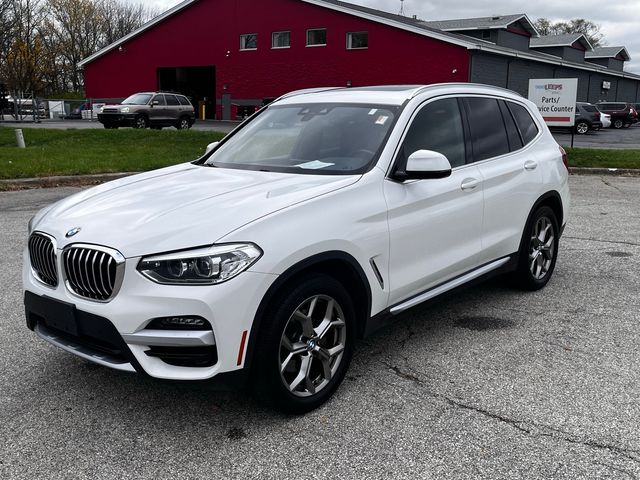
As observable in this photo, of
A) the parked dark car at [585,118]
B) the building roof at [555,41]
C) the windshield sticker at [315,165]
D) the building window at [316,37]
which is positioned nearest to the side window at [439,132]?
the windshield sticker at [315,165]

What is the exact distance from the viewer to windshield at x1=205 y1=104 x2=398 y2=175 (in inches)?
161

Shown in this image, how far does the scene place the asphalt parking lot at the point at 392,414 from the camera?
9.78ft

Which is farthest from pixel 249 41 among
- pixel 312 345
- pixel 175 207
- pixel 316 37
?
pixel 312 345

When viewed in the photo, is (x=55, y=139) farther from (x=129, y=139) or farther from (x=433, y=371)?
(x=433, y=371)

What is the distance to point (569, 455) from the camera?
3045mm

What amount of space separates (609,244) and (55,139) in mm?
17772

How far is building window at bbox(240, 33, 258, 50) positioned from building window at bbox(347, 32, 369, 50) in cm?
692

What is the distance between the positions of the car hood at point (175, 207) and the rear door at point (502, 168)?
145cm

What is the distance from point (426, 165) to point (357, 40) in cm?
3442

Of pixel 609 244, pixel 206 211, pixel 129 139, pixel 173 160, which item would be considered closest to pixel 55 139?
pixel 129 139

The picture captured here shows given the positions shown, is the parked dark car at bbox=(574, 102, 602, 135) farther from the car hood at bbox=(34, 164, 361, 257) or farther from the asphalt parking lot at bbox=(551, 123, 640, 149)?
the car hood at bbox=(34, 164, 361, 257)

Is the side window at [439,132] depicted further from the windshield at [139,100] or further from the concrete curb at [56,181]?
the windshield at [139,100]

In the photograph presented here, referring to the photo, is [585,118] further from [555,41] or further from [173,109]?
[173,109]

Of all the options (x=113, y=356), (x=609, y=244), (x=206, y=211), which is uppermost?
(x=206, y=211)
